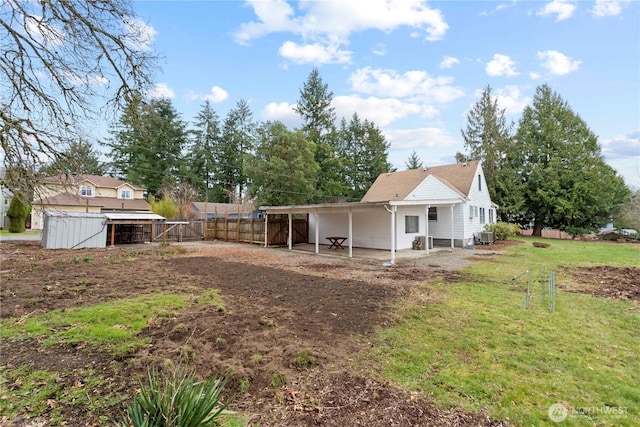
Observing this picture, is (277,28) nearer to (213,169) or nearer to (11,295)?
(11,295)

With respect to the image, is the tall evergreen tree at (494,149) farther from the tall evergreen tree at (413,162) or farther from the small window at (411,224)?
the small window at (411,224)

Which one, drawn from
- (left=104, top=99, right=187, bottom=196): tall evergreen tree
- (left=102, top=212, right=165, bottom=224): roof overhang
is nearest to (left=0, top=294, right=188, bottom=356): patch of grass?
(left=102, top=212, right=165, bottom=224): roof overhang

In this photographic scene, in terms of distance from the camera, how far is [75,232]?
14906 mm

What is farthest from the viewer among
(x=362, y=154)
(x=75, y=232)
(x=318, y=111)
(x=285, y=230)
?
(x=362, y=154)

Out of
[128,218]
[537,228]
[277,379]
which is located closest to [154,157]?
[128,218]

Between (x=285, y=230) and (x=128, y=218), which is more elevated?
(x=128, y=218)

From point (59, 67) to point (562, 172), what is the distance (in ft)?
100

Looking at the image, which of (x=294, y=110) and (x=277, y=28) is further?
(x=294, y=110)

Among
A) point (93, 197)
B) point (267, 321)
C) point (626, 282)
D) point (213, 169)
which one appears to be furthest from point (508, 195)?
point (93, 197)

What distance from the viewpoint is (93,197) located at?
26.9m

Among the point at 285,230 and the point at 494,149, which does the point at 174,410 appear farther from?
the point at 494,149

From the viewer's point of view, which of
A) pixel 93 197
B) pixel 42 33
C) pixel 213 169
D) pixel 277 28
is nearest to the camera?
pixel 42 33

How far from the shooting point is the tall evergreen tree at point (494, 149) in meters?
25.0

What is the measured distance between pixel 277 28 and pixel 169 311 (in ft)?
A: 34.5
